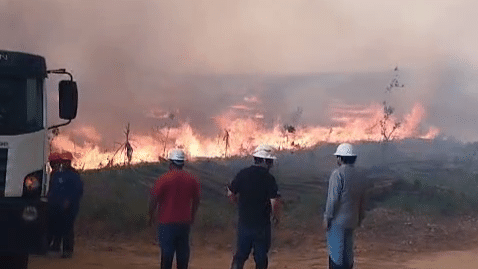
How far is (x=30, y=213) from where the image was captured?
383 inches

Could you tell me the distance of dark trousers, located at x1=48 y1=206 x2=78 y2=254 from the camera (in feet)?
44.5

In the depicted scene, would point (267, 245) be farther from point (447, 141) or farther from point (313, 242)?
point (447, 141)

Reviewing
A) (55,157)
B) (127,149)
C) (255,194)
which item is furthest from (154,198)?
(127,149)

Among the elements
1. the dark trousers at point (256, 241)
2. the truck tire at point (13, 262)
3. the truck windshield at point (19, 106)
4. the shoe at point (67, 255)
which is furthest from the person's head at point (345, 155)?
the shoe at point (67, 255)

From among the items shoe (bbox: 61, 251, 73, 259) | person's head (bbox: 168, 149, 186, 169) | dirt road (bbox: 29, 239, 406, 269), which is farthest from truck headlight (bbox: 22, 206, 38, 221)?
shoe (bbox: 61, 251, 73, 259)

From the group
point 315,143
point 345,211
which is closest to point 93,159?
point 315,143

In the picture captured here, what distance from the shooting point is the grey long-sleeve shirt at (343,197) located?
9.38 meters

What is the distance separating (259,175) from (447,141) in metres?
25.3

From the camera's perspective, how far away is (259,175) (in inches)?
393

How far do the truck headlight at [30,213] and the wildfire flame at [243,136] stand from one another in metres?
18.8

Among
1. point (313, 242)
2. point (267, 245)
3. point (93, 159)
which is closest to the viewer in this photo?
point (267, 245)

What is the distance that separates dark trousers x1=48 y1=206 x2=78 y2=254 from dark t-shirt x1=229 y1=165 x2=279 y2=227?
15.0 ft

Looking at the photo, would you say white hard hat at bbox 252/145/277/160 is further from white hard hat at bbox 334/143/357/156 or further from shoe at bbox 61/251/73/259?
shoe at bbox 61/251/73/259

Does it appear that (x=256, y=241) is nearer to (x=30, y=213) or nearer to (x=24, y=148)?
(x=30, y=213)
